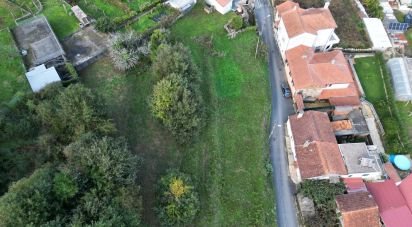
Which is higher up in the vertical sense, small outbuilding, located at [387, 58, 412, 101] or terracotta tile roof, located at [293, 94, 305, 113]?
terracotta tile roof, located at [293, 94, 305, 113]

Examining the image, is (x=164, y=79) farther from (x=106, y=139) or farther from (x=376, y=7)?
(x=376, y=7)

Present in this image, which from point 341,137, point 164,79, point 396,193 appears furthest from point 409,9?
point 164,79

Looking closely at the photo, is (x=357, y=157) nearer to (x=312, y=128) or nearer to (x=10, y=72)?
(x=312, y=128)

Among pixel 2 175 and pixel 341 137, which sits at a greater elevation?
pixel 2 175

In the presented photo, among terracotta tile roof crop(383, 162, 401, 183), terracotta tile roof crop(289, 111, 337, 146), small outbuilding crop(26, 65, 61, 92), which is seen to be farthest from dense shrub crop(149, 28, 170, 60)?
terracotta tile roof crop(383, 162, 401, 183)

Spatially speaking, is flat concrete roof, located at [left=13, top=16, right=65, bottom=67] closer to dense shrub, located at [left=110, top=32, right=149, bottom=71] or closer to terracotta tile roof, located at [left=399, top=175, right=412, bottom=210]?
dense shrub, located at [left=110, top=32, right=149, bottom=71]

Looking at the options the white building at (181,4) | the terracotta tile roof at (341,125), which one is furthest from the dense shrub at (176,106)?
the terracotta tile roof at (341,125)
